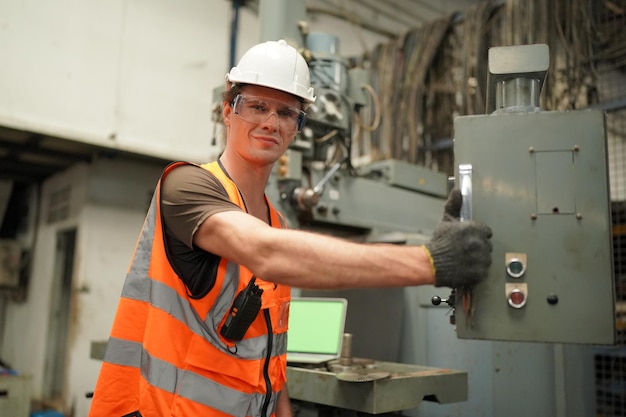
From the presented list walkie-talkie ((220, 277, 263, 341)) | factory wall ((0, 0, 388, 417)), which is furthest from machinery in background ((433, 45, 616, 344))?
factory wall ((0, 0, 388, 417))

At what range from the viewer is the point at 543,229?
1.02 metres

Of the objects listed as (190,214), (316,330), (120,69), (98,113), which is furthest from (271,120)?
(120,69)

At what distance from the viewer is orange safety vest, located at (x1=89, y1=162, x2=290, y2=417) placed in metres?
1.13

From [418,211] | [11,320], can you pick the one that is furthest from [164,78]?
[11,320]

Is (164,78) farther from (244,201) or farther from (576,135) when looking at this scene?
(576,135)

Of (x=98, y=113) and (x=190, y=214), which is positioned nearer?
(x=190, y=214)

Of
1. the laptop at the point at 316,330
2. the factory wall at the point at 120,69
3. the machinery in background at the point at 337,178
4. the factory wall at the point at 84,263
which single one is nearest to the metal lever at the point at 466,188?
the laptop at the point at 316,330

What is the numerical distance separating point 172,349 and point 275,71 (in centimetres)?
66

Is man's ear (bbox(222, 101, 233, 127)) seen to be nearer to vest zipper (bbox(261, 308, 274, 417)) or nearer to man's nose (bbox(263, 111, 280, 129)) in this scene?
man's nose (bbox(263, 111, 280, 129))

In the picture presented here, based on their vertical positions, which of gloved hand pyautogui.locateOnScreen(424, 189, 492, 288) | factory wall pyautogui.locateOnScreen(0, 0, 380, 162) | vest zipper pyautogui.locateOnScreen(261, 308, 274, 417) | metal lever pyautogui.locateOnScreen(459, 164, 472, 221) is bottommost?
vest zipper pyautogui.locateOnScreen(261, 308, 274, 417)

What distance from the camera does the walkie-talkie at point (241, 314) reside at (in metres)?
1.14

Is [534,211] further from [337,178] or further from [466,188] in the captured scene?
[337,178]

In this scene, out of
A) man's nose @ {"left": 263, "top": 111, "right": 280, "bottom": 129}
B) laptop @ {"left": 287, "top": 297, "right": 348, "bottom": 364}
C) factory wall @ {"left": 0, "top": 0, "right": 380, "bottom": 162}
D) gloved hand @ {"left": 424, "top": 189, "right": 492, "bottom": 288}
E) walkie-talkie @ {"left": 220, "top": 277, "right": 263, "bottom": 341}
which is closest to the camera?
gloved hand @ {"left": 424, "top": 189, "right": 492, "bottom": 288}

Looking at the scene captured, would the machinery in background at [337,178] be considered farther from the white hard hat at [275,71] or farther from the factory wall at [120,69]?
the white hard hat at [275,71]
